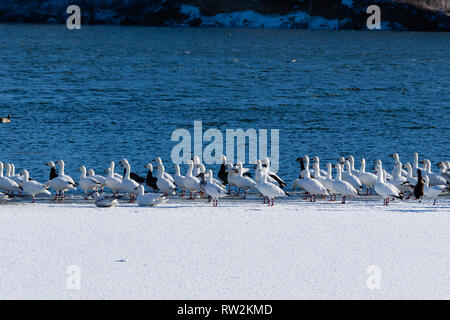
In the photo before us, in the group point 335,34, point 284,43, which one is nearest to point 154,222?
point 284,43

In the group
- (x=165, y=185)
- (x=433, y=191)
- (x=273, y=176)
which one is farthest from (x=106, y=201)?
(x=433, y=191)

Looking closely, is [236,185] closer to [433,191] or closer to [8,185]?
[433,191]

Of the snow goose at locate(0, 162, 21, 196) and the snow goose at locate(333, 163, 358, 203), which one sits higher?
the snow goose at locate(333, 163, 358, 203)

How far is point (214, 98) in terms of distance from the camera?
70188 millimetres

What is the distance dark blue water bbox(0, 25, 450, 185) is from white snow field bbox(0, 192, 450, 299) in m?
13.0

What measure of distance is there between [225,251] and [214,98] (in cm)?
5266

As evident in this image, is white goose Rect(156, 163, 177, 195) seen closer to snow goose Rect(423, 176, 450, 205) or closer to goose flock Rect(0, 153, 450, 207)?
goose flock Rect(0, 153, 450, 207)

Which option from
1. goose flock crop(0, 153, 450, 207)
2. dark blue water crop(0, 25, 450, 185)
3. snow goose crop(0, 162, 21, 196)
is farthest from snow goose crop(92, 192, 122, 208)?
dark blue water crop(0, 25, 450, 185)

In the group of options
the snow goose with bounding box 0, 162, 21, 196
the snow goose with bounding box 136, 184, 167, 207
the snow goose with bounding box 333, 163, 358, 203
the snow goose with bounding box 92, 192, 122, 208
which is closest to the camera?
the snow goose with bounding box 92, 192, 122, 208

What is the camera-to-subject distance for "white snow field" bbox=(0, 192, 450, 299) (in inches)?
603

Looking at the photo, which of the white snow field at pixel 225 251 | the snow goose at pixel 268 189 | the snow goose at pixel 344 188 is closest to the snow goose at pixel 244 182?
the snow goose at pixel 268 189

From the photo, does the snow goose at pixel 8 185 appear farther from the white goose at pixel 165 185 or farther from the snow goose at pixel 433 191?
the snow goose at pixel 433 191

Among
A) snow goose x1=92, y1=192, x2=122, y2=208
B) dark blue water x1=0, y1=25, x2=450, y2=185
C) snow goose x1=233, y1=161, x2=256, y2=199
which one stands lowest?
dark blue water x1=0, y1=25, x2=450, y2=185
